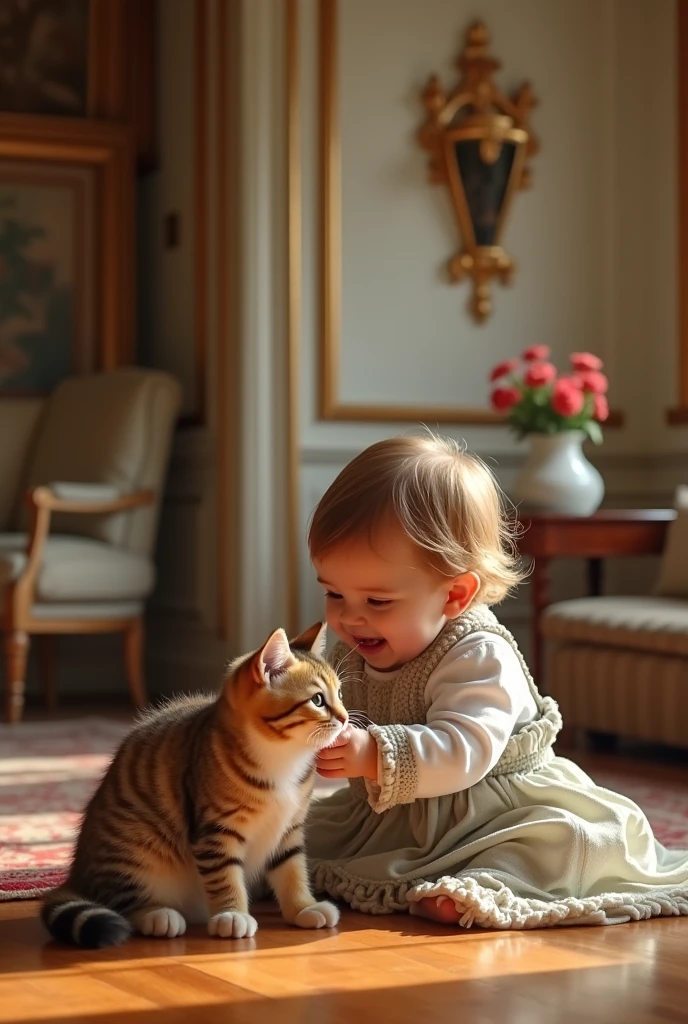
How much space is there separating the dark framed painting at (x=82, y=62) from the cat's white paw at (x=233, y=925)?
183 inches

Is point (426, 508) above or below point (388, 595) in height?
above

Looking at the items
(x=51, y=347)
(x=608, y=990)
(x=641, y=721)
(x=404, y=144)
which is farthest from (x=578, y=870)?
(x=51, y=347)

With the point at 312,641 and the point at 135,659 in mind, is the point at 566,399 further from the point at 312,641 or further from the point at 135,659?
the point at 312,641

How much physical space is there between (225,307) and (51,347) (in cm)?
101

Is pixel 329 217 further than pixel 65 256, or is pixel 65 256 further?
pixel 65 256

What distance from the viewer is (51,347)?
6.00 meters

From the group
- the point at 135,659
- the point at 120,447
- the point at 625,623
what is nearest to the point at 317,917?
the point at 625,623

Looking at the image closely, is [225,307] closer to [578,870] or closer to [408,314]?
Result: [408,314]

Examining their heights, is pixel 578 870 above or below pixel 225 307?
below

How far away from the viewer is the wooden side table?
448 centimetres

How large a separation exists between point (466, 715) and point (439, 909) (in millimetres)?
271

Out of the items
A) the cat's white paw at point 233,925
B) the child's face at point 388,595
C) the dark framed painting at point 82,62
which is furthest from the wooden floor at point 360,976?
the dark framed painting at point 82,62

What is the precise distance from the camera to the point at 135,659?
5312 mm

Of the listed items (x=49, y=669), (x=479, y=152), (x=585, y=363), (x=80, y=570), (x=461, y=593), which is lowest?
(x=49, y=669)
